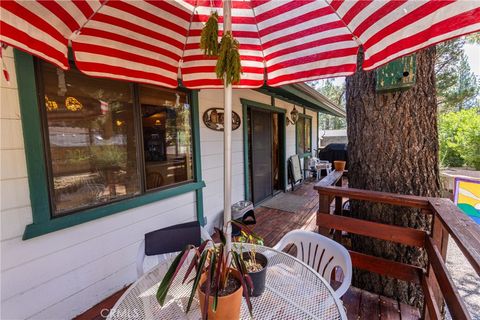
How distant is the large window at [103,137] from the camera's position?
5.25 feet

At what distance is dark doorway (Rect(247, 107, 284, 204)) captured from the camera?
4.24 meters

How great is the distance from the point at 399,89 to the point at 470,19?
86 cm

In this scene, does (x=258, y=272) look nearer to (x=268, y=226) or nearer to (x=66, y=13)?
(x=66, y=13)

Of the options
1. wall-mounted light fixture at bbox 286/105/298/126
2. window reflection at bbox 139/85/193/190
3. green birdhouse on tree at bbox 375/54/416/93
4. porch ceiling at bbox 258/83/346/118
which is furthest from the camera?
wall-mounted light fixture at bbox 286/105/298/126

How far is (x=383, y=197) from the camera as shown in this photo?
1.58 m

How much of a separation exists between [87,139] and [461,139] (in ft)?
25.5

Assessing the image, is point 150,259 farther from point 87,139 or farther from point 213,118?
point 213,118

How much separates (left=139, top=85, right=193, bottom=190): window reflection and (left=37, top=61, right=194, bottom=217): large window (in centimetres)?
1

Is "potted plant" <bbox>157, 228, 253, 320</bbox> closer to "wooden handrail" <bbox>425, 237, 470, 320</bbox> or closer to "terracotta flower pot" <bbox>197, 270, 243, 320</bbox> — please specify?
"terracotta flower pot" <bbox>197, 270, 243, 320</bbox>

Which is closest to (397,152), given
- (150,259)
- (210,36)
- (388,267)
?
(388,267)

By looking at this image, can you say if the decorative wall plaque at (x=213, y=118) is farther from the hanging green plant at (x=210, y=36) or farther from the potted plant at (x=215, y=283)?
the potted plant at (x=215, y=283)

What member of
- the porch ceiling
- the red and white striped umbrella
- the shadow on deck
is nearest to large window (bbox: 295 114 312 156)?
the porch ceiling

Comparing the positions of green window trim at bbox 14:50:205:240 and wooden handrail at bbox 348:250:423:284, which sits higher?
green window trim at bbox 14:50:205:240

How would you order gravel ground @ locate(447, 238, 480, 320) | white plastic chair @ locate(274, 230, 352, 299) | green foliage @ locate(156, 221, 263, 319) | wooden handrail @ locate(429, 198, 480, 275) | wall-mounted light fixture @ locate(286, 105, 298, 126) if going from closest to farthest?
green foliage @ locate(156, 221, 263, 319) < wooden handrail @ locate(429, 198, 480, 275) < white plastic chair @ locate(274, 230, 352, 299) < gravel ground @ locate(447, 238, 480, 320) < wall-mounted light fixture @ locate(286, 105, 298, 126)
